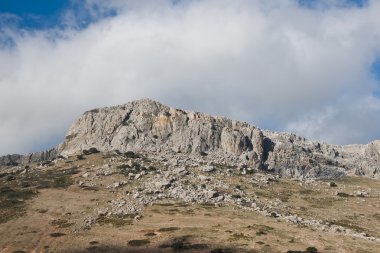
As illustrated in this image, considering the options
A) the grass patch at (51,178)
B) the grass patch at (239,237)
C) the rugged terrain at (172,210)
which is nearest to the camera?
the grass patch at (239,237)

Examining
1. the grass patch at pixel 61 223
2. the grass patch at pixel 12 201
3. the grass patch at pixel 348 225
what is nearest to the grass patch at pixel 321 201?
the grass patch at pixel 348 225

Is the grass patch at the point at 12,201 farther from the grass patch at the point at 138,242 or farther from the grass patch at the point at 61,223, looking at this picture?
the grass patch at the point at 138,242

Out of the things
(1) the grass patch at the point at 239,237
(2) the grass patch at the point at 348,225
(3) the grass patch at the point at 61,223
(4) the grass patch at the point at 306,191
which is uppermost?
(4) the grass patch at the point at 306,191

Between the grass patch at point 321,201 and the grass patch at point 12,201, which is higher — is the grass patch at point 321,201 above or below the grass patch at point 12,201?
above

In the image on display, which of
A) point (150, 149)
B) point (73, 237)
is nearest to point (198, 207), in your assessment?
point (73, 237)

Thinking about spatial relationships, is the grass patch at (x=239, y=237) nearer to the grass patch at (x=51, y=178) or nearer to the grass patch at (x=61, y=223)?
the grass patch at (x=61, y=223)

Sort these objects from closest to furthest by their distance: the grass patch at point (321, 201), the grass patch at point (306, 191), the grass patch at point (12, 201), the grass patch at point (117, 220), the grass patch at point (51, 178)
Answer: the grass patch at point (117, 220)
the grass patch at point (12, 201)
the grass patch at point (321, 201)
the grass patch at point (51, 178)
the grass patch at point (306, 191)

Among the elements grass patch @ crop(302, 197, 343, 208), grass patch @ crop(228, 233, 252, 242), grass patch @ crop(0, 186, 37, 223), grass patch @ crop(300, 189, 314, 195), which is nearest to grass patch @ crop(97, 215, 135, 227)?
grass patch @ crop(0, 186, 37, 223)

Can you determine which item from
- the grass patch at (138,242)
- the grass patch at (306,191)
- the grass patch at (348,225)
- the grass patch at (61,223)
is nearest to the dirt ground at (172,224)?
the grass patch at (138,242)

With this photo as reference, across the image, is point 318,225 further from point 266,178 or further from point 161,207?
point 266,178

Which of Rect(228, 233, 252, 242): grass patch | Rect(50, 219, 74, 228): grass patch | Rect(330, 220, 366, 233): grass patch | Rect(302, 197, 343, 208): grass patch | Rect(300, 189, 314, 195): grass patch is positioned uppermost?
Rect(300, 189, 314, 195): grass patch

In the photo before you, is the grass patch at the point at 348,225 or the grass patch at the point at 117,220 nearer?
the grass patch at the point at 117,220

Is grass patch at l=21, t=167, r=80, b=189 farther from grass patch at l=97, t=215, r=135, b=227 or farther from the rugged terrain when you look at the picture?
grass patch at l=97, t=215, r=135, b=227

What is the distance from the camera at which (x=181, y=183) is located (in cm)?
12431
